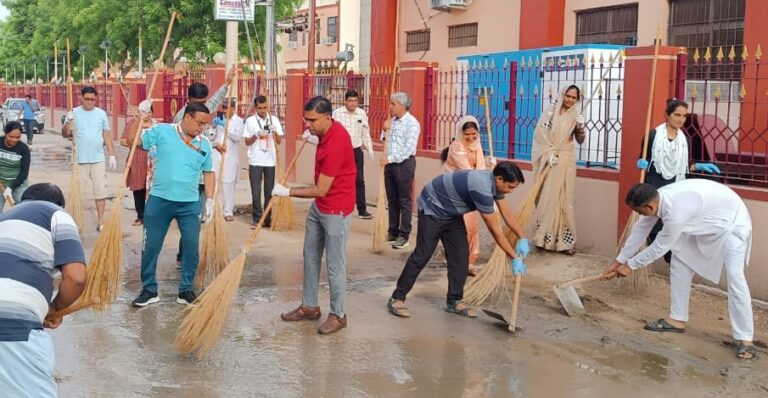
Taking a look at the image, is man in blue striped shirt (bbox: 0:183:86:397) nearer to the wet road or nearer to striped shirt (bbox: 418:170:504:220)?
the wet road

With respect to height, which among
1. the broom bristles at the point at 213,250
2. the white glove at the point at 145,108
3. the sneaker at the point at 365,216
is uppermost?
the white glove at the point at 145,108

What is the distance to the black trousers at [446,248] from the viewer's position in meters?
5.88

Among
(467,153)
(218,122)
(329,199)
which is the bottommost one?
(329,199)

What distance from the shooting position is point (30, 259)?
2852mm

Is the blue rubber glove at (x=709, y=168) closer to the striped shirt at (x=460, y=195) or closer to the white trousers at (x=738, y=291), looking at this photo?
the white trousers at (x=738, y=291)

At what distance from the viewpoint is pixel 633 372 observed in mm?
4895

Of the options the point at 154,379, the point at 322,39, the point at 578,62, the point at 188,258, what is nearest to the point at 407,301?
the point at 188,258

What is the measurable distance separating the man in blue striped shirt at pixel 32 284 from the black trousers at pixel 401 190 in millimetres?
5639

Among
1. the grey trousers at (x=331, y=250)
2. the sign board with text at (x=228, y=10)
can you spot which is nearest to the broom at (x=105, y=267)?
the grey trousers at (x=331, y=250)

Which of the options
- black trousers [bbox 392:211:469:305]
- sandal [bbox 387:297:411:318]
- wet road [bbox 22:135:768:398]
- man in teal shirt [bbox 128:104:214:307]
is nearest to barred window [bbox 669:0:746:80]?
wet road [bbox 22:135:768:398]

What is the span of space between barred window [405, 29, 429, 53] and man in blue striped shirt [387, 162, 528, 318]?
1422 cm

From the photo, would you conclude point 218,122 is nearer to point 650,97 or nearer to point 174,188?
point 174,188

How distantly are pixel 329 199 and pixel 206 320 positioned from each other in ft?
3.81

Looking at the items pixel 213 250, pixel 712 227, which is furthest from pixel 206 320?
pixel 712 227
